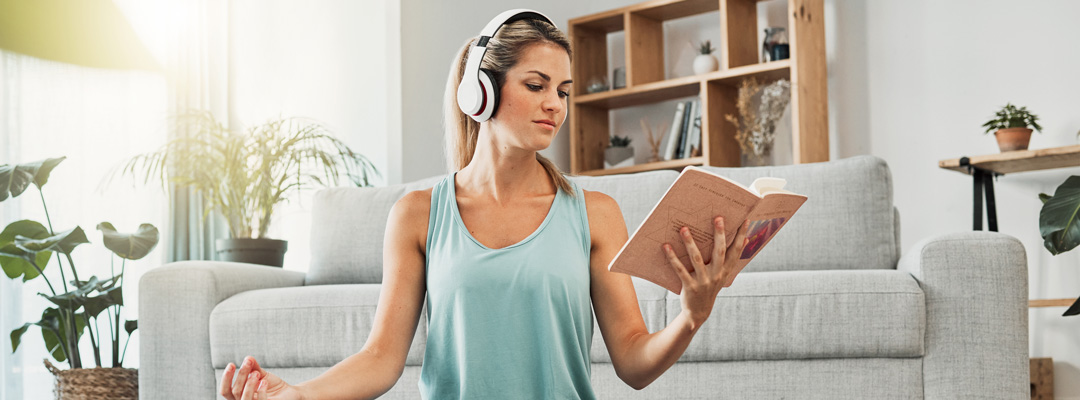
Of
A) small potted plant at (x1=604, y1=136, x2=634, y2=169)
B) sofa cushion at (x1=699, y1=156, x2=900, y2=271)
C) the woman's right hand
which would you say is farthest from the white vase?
the woman's right hand

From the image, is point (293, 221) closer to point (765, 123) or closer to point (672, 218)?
point (765, 123)

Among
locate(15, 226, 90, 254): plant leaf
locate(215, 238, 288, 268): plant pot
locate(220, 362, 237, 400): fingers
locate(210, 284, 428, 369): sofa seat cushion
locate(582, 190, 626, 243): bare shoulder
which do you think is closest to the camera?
locate(220, 362, 237, 400): fingers

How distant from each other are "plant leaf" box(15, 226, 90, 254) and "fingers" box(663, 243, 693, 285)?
2277 mm

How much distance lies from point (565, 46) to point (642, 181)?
4.88 ft

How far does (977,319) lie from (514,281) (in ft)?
4.20

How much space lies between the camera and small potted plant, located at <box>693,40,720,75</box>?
14.7ft

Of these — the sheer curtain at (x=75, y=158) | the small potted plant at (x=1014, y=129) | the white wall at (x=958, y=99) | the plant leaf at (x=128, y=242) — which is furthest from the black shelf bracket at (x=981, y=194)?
the sheer curtain at (x=75, y=158)

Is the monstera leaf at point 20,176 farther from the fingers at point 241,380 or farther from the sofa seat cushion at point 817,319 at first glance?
the fingers at point 241,380

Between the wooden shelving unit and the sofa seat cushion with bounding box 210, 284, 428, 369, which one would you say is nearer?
the sofa seat cushion with bounding box 210, 284, 428, 369

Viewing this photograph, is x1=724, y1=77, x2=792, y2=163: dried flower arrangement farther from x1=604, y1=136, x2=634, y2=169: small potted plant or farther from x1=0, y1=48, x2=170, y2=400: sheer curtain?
x1=0, y1=48, x2=170, y2=400: sheer curtain

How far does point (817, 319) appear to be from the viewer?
2.03m

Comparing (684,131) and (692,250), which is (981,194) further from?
(692,250)

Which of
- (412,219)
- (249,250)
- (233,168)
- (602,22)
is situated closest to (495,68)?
(412,219)

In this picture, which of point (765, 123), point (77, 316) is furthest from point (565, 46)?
point (765, 123)
